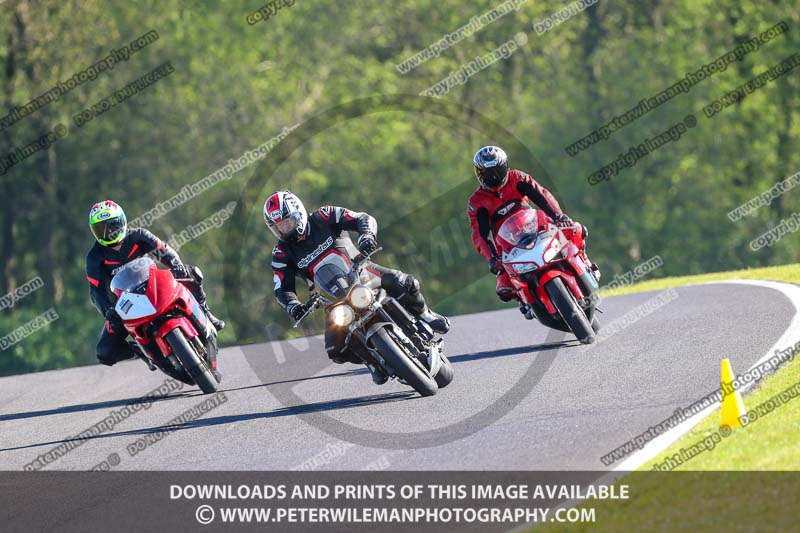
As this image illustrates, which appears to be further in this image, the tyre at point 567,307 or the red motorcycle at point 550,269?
the red motorcycle at point 550,269

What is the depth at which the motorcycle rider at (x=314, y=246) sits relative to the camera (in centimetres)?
1031

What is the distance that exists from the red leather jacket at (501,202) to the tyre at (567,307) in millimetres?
997

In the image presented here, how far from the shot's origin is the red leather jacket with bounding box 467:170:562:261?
12.2 m

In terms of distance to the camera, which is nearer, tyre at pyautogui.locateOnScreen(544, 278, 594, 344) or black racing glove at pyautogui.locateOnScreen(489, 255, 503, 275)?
tyre at pyautogui.locateOnScreen(544, 278, 594, 344)

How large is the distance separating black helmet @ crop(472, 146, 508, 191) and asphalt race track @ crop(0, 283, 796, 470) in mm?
1766

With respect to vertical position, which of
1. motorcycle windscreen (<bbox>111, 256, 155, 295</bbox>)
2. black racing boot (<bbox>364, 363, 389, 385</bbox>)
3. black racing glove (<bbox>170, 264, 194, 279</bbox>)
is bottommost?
black racing boot (<bbox>364, 363, 389, 385</bbox>)

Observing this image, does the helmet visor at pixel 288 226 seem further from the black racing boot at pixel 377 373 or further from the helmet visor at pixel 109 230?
the helmet visor at pixel 109 230

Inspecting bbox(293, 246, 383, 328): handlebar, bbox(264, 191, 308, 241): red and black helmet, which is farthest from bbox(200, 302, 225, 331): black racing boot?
bbox(293, 246, 383, 328): handlebar

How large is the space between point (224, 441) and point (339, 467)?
1805 millimetres

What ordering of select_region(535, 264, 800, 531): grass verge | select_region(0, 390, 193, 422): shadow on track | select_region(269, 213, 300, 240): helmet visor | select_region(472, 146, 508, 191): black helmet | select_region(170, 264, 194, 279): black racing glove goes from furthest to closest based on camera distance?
select_region(0, 390, 193, 422): shadow on track → select_region(170, 264, 194, 279): black racing glove → select_region(472, 146, 508, 191): black helmet → select_region(269, 213, 300, 240): helmet visor → select_region(535, 264, 800, 531): grass verge

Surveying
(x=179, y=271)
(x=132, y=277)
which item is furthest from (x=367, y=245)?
(x=179, y=271)

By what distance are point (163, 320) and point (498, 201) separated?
11.5ft

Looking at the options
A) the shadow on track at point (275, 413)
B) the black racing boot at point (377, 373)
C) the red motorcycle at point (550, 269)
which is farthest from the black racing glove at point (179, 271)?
the red motorcycle at point (550, 269)

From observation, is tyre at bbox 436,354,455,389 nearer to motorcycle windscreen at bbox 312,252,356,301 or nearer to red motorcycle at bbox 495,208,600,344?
motorcycle windscreen at bbox 312,252,356,301
